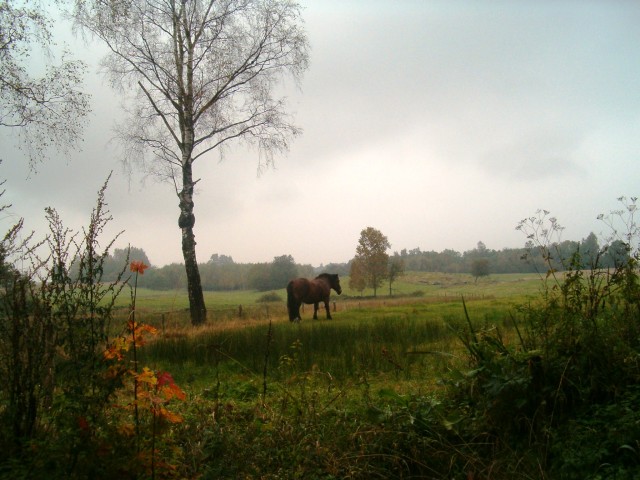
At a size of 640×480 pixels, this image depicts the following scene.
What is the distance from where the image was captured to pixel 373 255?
176 ft

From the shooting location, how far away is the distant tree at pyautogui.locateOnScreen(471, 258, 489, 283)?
6675 cm

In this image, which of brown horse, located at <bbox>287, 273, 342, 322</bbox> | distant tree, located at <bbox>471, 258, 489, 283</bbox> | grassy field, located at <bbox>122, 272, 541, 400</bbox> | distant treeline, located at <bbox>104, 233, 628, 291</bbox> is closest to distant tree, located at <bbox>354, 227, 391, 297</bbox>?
distant treeline, located at <bbox>104, 233, 628, 291</bbox>

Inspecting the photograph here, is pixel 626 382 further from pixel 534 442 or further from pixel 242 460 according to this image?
pixel 242 460

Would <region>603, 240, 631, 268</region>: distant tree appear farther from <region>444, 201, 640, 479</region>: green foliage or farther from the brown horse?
the brown horse

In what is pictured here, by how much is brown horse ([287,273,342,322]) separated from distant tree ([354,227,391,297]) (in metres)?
33.5

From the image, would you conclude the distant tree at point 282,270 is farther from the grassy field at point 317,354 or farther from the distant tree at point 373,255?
the grassy field at point 317,354

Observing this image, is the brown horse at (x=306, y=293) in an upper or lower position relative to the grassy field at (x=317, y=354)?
upper

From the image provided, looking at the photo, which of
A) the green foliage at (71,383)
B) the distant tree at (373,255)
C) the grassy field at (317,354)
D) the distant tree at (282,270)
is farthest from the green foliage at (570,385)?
the distant tree at (282,270)

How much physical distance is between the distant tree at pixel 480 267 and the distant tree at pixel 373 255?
62.6 feet

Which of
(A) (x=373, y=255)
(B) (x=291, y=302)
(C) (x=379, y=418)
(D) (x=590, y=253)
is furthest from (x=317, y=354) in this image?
(A) (x=373, y=255)

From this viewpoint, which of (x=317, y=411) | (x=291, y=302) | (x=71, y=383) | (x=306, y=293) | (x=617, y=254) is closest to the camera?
(x=71, y=383)

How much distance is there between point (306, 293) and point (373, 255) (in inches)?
1399

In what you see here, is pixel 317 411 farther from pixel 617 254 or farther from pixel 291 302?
pixel 291 302

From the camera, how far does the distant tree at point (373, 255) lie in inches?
2116
